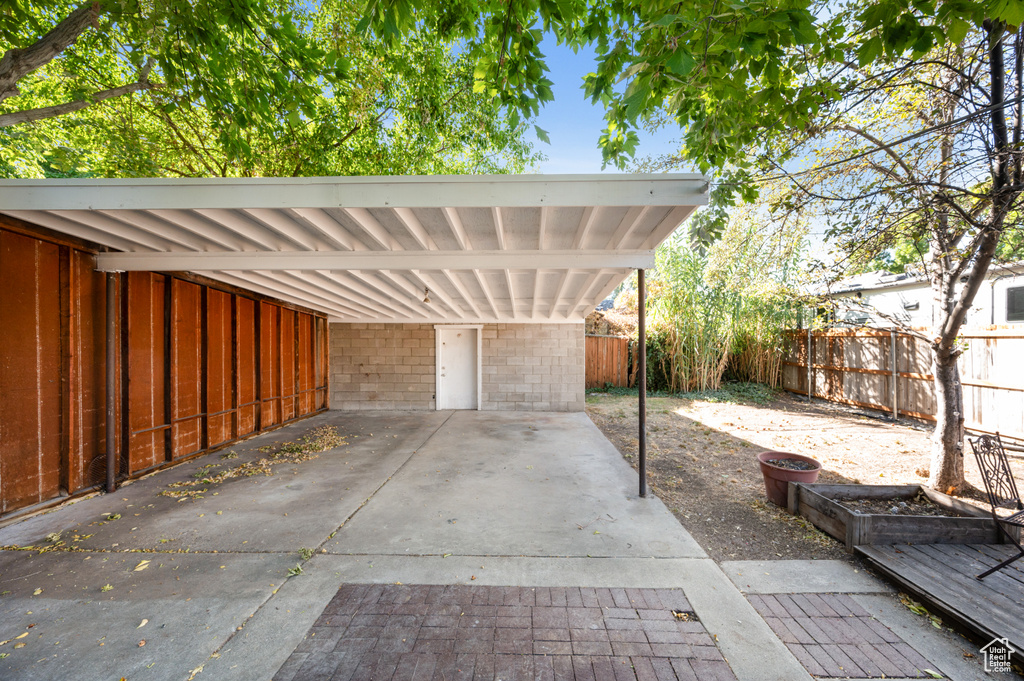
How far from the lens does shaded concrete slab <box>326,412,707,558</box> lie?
275 centimetres

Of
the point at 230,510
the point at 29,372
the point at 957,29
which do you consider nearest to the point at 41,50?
the point at 29,372

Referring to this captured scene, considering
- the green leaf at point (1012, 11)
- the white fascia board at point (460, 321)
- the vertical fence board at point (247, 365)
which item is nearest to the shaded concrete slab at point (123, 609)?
the vertical fence board at point (247, 365)

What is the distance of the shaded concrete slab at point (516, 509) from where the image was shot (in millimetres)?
2752

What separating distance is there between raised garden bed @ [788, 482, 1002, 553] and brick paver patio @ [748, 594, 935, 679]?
2.35 ft

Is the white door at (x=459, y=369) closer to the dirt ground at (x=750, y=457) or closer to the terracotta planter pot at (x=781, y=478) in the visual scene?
the dirt ground at (x=750, y=457)

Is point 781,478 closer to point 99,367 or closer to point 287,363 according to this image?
point 99,367

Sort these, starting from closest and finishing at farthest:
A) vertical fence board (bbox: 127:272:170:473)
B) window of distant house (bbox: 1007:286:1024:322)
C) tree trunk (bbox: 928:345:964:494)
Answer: tree trunk (bbox: 928:345:964:494), vertical fence board (bbox: 127:272:170:473), window of distant house (bbox: 1007:286:1024:322)

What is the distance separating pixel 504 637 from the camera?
1875 mm

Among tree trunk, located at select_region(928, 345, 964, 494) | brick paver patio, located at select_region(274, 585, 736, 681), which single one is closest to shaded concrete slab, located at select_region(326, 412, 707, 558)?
brick paver patio, located at select_region(274, 585, 736, 681)

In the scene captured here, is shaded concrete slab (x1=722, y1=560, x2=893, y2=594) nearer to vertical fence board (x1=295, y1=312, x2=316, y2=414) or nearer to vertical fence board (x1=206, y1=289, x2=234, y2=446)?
vertical fence board (x1=206, y1=289, x2=234, y2=446)

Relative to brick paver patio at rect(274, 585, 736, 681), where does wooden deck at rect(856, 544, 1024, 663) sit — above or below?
above

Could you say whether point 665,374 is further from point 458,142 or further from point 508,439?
point 458,142

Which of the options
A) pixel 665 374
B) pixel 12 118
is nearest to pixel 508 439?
pixel 12 118

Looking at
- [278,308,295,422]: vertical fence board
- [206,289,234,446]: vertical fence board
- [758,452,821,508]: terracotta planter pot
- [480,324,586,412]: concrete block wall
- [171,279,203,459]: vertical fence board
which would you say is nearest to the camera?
[758,452,821,508]: terracotta planter pot
